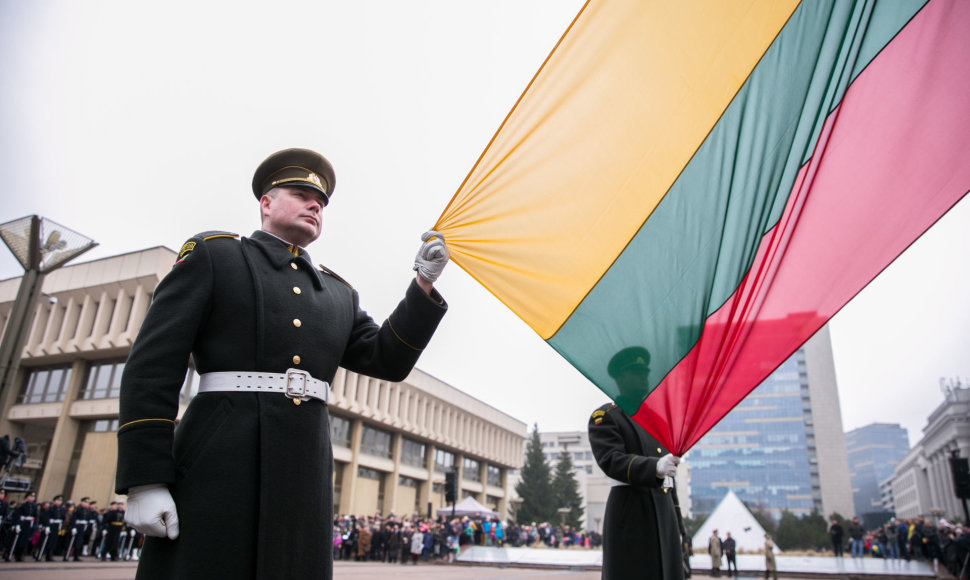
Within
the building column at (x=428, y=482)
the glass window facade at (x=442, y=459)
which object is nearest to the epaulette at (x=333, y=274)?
the building column at (x=428, y=482)

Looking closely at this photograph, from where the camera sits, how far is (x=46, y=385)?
32594 millimetres

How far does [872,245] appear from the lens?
305cm

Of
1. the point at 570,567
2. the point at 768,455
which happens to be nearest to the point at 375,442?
the point at 570,567

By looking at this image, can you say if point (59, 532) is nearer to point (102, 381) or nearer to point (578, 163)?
point (102, 381)

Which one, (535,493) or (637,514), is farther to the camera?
(535,493)

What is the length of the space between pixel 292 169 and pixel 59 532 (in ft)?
61.6

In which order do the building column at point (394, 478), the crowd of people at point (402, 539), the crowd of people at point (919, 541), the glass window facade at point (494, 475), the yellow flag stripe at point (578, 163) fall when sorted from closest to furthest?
the yellow flag stripe at point (578, 163)
the crowd of people at point (919, 541)
the crowd of people at point (402, 539)
the building column at point (394, 478)
the glass window facade at point (494, 475)

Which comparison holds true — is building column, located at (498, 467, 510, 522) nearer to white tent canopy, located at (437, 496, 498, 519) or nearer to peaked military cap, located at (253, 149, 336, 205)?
white tent canopy, located at (437, 496, 498, 519)

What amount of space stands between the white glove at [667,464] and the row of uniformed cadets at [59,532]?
57.4 ft

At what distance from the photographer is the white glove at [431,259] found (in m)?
2.62

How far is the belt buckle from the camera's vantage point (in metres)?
2.21

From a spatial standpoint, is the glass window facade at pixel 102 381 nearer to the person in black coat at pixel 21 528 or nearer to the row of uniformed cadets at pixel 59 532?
the row of uniformed cadets at pixel 59 532

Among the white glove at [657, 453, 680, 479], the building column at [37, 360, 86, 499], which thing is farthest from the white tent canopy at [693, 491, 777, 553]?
the building column at [37, 360, 86, 499]

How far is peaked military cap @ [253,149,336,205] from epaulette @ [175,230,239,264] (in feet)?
1.09
